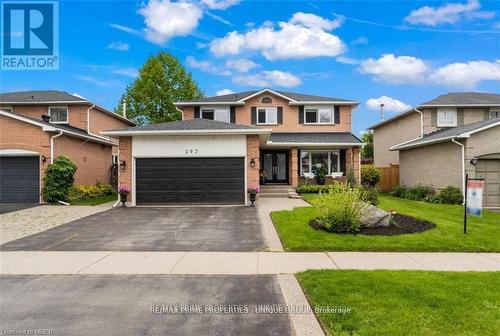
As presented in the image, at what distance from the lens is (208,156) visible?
15.1m

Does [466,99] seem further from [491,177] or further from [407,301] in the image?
[407,301]

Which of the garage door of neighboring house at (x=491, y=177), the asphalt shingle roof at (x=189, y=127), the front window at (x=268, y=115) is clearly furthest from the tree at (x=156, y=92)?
the garage door of neighboring house at (x=491, y=177)

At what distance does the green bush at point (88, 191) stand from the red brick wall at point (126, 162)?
3479 millimetres

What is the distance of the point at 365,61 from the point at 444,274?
69.4ft

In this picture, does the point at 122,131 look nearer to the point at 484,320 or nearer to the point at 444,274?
the point at 444,274

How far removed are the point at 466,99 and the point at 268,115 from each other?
567 inches

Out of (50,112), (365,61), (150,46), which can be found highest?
(150,46)

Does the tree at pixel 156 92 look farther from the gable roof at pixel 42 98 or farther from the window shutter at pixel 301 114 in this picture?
Answer: the window shutter at pixel 301 114

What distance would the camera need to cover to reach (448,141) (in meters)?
16.6

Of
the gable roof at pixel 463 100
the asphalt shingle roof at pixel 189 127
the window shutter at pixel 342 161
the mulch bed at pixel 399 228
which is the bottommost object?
the mulch bed at pixel 399 228

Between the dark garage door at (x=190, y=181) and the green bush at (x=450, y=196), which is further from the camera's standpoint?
the green bush at (x=450, y=196)

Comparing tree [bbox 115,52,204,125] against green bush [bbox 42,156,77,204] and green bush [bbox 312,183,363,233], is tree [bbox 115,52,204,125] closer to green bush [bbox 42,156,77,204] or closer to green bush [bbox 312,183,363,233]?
green bush [bbox 42,156,77,204]

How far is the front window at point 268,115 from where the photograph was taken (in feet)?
75.2

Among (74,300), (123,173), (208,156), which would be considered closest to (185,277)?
(74,300)
